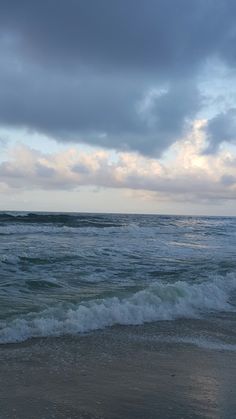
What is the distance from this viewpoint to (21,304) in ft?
29.6

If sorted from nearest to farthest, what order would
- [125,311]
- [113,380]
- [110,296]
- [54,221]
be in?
[113,380]
[125,311]
[110,296]
[54,221]

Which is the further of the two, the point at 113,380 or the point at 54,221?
the point at 54,221

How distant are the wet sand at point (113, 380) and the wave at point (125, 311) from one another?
450 millimetres

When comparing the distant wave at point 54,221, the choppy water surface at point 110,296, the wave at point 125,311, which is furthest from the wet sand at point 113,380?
the distant wave at point 54,221

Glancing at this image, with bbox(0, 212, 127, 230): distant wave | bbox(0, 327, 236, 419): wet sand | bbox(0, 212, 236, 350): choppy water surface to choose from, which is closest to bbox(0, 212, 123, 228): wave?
bbox(0, 212, 127, 230): distant wave

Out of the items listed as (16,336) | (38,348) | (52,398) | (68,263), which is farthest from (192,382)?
(68,263)

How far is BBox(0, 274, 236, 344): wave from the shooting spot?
7256 millimetres

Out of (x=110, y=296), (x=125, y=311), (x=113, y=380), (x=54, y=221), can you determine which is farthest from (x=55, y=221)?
(x=113, y=380)

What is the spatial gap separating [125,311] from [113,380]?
3564 mm

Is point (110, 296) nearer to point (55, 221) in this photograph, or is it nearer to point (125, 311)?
point (125, 311)

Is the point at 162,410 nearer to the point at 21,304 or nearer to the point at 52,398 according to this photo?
the point at 52,398

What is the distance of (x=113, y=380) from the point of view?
528 cm

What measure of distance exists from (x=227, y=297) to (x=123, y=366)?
21.1ft

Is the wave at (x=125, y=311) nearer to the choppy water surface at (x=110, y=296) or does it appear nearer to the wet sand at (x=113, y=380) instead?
the choppy water surface at (x=110, y=296)
